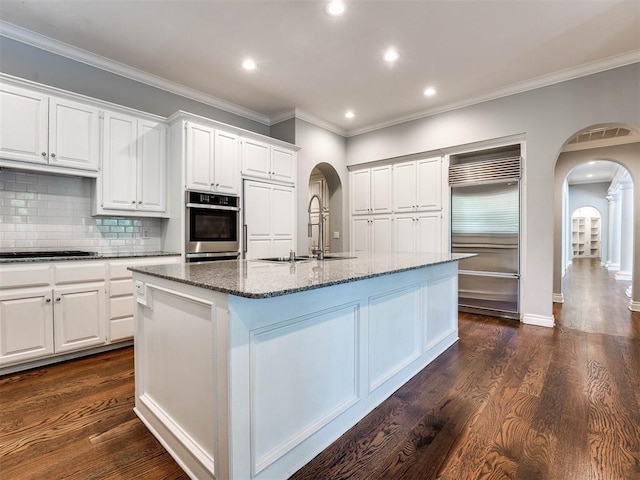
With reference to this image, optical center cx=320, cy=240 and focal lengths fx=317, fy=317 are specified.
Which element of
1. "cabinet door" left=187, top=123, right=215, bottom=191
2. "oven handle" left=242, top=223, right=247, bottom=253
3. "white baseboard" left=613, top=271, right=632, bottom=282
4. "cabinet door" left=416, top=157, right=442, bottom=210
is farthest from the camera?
"white baseboard" left=613, top=271, right=632, bottom=282

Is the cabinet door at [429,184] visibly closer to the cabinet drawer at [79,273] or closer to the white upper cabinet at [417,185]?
the white upper cabinet at [417,185]

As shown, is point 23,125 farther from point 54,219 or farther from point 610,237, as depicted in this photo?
point 610,237

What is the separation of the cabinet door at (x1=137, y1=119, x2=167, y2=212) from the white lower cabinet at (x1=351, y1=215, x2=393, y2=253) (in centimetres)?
307

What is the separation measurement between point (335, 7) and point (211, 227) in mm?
2433

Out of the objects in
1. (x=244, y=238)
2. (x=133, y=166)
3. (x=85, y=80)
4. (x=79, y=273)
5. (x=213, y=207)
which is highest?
(x=85, y=80)

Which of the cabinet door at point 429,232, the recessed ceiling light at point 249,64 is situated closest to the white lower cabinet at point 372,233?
the cabinet door at point 429,232

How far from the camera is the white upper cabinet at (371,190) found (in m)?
5.11

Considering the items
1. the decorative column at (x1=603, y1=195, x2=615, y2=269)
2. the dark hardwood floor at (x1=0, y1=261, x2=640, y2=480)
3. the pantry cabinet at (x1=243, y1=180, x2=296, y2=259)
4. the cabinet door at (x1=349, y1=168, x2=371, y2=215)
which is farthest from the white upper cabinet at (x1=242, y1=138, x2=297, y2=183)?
the decorative column at (x1=603, y1=195, x2=615, y2=269)

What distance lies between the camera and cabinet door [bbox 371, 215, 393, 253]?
5.07 meters

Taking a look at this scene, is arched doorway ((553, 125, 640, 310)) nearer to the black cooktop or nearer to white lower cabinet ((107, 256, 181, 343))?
white lower cabinet ((107, 256, 181, 343))

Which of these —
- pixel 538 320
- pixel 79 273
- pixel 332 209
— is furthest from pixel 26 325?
pixel 538 320

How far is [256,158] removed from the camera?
13.3 ft

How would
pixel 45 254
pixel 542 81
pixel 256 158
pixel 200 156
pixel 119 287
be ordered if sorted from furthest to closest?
1. pixel 256 158
2. pixel 542 81
3. pixel 200 156
4. pixel 119 287
5. pixel 45 254

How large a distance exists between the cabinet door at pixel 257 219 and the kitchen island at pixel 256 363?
7.27ft
